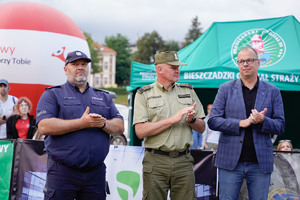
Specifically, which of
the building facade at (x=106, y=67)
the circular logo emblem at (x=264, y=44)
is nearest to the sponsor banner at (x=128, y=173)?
the circular logo emblem at (x=264, y=44)

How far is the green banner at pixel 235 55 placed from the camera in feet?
21.8

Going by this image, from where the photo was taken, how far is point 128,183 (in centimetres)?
484

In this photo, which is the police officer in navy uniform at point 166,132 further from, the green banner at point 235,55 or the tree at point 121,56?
the tree at point 121,56

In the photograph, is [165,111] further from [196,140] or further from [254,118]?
[196,140]

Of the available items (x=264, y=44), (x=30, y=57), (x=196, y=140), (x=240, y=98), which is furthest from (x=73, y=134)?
(x=264, y=44)

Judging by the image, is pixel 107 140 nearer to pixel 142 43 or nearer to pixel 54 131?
pixel 54 131

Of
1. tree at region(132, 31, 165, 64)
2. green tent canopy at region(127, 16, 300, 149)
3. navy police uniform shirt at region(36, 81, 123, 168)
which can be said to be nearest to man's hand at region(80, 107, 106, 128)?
navy police uniform shirt at region(36, 81, 123, 168)

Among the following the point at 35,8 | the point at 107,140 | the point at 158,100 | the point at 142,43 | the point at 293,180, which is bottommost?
the point at 293,180

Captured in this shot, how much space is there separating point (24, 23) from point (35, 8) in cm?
57

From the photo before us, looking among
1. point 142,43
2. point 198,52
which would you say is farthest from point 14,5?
point 142,43

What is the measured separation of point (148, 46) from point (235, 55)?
57.4 meters

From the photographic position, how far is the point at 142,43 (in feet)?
210

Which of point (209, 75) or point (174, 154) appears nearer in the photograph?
point (174, 154)

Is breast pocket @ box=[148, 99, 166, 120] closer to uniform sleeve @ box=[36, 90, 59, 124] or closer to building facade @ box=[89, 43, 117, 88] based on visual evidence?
uniform sleeve @ box=[36, 90, 59, 124]
